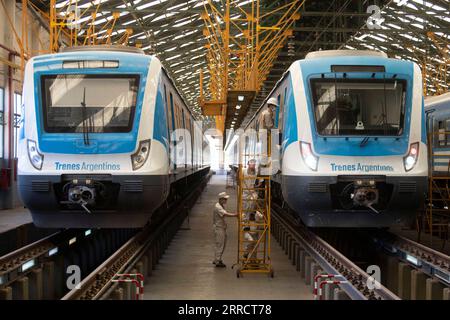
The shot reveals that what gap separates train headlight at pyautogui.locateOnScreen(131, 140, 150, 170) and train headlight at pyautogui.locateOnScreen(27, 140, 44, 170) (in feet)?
4.09

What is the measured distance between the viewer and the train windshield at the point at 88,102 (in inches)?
286

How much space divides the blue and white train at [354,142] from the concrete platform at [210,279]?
108 centimetres

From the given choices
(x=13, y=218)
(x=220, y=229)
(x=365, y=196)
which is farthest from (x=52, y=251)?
(x=13, y=218)

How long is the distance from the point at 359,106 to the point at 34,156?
15.4 feet

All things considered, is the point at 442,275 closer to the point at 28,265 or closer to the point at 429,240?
the point at 28,265

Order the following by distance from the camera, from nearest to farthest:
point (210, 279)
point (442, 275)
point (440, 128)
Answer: point (442, 275) → point (210, 279) → point (440, 128)

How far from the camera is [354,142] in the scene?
7480 millimetres

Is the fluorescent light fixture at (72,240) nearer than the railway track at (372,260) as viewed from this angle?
No

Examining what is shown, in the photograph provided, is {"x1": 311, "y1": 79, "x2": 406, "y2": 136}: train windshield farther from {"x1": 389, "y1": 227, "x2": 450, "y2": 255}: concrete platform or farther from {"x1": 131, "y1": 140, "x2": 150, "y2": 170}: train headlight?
{"x1": 389, "y1": 227, "x2": 450, "y2": 255}: concrete platform

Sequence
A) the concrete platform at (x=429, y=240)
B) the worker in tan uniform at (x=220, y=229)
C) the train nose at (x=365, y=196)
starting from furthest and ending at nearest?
the concrete platform at (x=429, y=240) < the worker in tan uniform at (x=220, y=229) < the train nose at (x=365, y=196)

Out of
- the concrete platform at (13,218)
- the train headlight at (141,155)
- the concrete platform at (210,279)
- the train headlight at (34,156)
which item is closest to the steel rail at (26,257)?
the train headlight at (34,156)

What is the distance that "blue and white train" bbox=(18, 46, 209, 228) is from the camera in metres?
7.05

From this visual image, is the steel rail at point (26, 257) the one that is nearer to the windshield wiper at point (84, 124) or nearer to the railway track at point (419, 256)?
the windshield wiper at point (84, 124)
